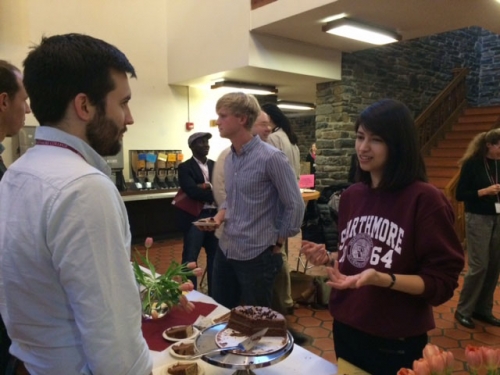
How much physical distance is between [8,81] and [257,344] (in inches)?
64.1

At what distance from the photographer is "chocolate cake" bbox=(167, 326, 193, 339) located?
1.48m

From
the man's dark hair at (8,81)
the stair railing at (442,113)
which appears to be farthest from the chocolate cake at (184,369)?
the stair railing at (442,113)

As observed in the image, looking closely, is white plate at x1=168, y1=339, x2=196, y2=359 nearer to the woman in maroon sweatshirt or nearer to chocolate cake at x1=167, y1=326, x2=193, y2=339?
chocolate cake at x1=167, y1=326, x2=193, y2=339

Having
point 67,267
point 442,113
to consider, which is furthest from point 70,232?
point 442,113

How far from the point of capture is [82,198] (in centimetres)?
71

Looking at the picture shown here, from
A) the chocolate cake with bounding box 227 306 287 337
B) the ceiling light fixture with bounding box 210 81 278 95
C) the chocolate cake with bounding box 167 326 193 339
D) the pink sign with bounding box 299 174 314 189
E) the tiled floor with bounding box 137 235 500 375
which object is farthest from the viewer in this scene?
the ceiling light fixture with bounding box 210 81 278 95

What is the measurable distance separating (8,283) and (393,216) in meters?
Answer: 1.11

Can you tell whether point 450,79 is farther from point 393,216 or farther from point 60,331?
point 60,331

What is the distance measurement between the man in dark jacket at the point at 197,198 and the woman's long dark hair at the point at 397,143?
2.40 m

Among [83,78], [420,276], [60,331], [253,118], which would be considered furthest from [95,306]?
[253,118]

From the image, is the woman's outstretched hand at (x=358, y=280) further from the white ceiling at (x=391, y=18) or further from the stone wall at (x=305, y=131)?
the stone wall at (x=305, y=131)

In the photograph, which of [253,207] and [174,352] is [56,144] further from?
[253,207]

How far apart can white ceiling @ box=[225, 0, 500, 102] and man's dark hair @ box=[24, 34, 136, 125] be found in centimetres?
389

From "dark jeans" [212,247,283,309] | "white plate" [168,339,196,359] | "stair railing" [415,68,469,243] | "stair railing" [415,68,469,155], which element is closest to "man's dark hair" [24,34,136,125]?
"white plate" [168,339,196,359]
